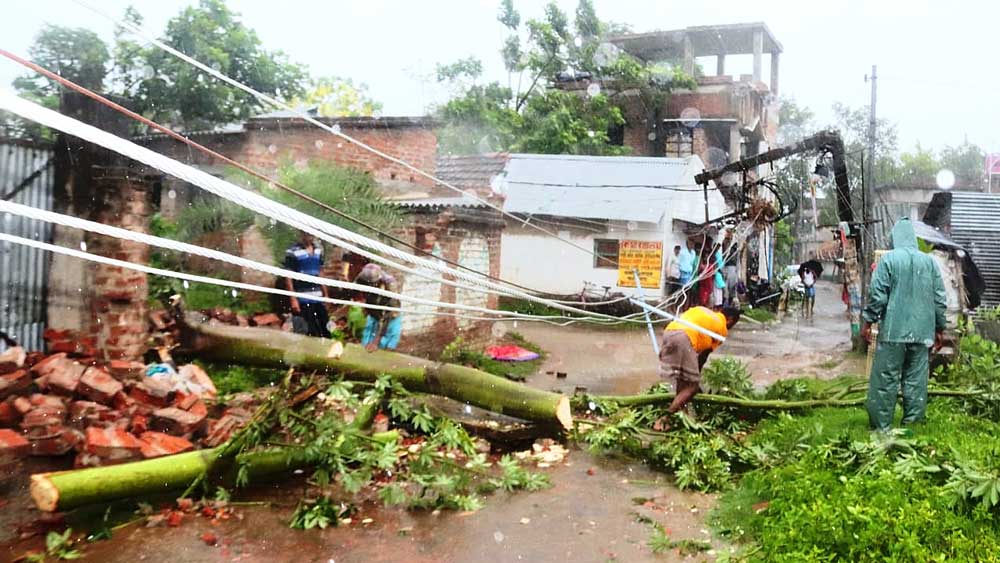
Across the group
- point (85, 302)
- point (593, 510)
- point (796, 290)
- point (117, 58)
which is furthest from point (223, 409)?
point (796, 290)

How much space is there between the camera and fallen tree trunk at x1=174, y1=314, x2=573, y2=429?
5141 mm

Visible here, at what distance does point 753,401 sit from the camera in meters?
5.62

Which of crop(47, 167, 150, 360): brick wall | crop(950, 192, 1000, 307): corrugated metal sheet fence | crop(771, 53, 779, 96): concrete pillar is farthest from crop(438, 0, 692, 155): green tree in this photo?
crop(47, 167, 150, 360): brick wall

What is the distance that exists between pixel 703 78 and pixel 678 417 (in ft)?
38.3

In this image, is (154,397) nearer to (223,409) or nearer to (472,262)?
(223,409)

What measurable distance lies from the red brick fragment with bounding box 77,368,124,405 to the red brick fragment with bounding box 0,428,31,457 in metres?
0.55

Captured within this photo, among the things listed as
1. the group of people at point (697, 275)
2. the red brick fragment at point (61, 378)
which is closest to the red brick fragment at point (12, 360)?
Result: the red brick fragment at point (61, 378)

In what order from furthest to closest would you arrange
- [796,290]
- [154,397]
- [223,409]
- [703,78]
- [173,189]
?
[796,290]
[703,78]
[173,189]
[223,409]
[154,397]

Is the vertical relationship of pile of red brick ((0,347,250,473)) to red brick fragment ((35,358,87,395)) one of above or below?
below

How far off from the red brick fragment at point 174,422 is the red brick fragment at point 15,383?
94 cm

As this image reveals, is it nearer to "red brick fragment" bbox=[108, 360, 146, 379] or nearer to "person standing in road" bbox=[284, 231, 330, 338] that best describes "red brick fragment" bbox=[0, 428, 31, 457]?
"red brick fragment" bbox=[108, 360, 146, 379]

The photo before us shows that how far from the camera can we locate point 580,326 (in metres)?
13.0

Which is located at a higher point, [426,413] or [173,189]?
[173,189]

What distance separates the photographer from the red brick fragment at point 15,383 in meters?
4.93
